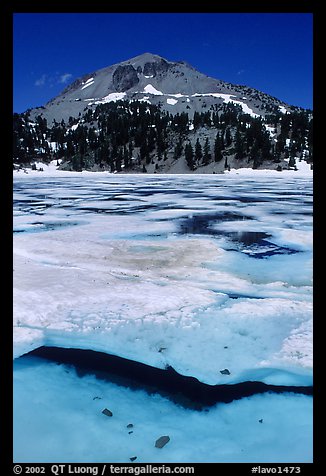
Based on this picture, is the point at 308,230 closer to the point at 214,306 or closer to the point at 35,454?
the point at 214,306

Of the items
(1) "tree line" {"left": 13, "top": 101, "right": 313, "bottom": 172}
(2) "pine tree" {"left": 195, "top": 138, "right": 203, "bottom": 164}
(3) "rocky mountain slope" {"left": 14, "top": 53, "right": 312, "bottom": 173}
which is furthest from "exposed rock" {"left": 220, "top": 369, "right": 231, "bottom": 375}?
(2) "pine tree" {"left": 195, "top": 138, "right": 203, "bottom": 164}

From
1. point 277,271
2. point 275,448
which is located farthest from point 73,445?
point 277,271

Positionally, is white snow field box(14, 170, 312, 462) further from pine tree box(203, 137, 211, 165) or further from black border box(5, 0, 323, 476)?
pine tree box(203, 137, 211, 165)
